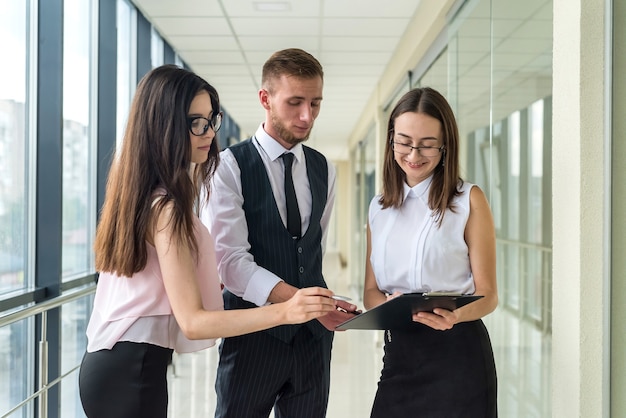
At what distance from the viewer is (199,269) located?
5.73 feet

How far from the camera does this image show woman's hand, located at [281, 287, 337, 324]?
5.37 feet

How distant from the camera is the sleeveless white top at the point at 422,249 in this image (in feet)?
6.47

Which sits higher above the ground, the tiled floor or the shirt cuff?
the shirt cuff

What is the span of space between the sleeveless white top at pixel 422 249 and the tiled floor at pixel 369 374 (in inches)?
49.7

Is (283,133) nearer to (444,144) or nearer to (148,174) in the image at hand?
(444,144)

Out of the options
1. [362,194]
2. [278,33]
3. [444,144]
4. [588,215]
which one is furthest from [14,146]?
[362,194]

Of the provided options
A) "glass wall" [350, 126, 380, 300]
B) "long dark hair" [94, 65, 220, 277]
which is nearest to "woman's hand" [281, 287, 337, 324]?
"long dark hair" [94, 65, 220, 277]

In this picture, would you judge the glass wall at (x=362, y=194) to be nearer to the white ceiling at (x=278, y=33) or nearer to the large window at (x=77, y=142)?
the white ceiling at (x=278, y=33)

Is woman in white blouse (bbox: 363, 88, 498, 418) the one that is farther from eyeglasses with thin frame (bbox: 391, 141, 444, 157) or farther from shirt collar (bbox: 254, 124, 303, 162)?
shirt collar (bbox: 254, 124, 303, 162)

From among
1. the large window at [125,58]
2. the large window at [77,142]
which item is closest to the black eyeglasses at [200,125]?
the large window at [77,142]

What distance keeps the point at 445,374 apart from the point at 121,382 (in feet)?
2.86

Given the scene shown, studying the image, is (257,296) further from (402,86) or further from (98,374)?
(402,86)

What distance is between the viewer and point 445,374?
1.94 meters

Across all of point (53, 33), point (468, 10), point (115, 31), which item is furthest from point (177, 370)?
point (468, 10)
